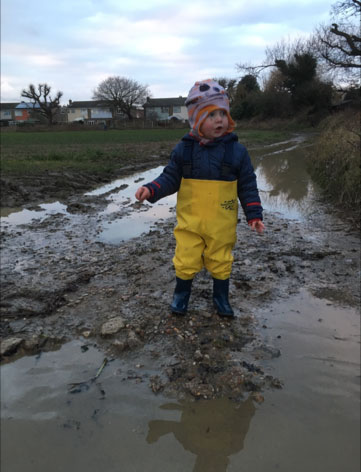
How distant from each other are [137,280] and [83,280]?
20.8 inches

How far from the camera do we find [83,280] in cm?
339

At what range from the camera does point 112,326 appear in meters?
2.60

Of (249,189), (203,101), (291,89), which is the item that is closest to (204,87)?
(203,101)

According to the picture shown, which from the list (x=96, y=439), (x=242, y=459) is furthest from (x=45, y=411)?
(x=242, y=459)

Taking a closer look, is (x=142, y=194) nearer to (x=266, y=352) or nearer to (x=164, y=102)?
(x=266, y=352)

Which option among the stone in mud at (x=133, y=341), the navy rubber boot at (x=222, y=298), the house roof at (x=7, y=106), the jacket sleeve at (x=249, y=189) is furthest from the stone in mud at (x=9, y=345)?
the house roof at (x=7, y=106)

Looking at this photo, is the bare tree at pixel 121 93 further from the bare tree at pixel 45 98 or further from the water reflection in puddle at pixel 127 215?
the water reflection in puddle at pixel 127 215

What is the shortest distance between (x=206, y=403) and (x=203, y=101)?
77.5 inches

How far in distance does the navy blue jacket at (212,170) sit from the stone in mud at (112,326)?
957 millimetres

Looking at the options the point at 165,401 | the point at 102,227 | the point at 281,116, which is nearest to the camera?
the point at 165,401

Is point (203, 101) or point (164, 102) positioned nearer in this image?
point (203, 101)

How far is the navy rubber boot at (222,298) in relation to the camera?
2.78 metres

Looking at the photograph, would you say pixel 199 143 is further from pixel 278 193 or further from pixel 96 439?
pixel 278 193

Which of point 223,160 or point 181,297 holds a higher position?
point 223,160
